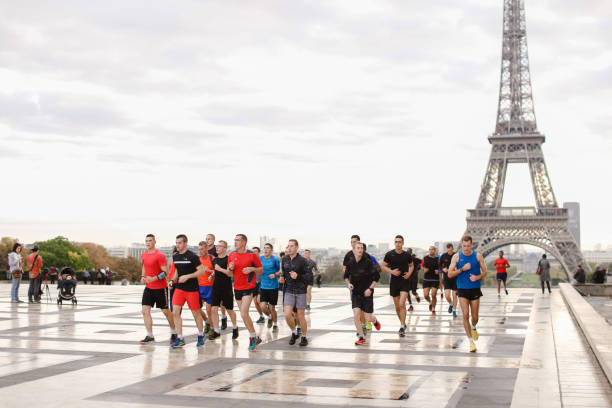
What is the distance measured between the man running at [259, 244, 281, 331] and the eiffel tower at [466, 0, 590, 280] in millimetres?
64525

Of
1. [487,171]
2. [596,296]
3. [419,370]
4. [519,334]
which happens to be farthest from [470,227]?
[419,370]

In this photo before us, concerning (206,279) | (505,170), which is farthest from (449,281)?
(505,170)

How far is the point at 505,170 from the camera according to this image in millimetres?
81062

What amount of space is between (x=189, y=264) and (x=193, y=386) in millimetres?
3847

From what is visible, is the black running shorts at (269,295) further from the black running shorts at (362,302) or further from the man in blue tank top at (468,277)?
the man in blue tank top at (468,277)

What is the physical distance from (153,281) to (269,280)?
303 centimetres

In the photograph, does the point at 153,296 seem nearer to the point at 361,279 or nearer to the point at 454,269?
the point at 361,279

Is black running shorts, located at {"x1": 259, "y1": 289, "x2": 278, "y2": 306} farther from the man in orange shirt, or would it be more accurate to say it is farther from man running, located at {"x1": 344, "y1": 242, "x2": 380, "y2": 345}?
the man in orange shirt

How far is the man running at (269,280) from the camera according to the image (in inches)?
565

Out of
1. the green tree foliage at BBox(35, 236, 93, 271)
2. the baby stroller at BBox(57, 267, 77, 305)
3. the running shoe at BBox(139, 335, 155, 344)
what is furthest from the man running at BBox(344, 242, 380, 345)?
the green tree foliage at BBox(35, 236, 93, 271)

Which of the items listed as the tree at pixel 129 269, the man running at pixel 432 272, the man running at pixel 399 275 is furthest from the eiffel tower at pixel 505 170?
the man running at pixel 399 275

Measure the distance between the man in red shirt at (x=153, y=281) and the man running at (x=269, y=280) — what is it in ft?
8.24

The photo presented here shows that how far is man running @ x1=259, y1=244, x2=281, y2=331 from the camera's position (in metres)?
14.3

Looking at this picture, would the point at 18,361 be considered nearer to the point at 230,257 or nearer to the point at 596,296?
the point at 230,257
